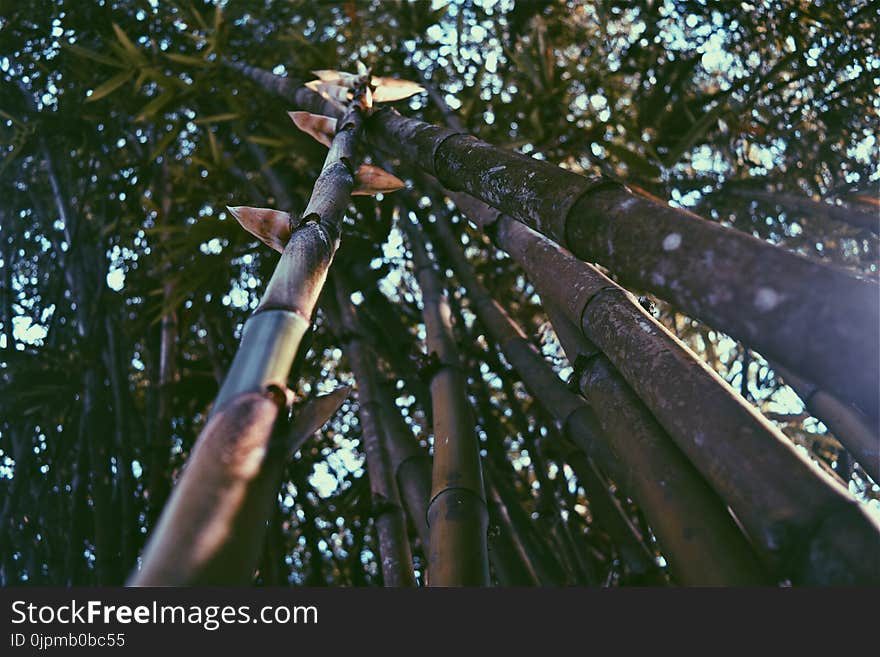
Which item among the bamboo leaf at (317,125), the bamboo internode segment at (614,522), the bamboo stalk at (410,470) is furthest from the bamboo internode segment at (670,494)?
the bamboo leaf at (317,125)

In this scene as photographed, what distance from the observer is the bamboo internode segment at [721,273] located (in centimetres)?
57

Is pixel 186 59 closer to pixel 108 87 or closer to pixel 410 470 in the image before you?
pixel 108 87

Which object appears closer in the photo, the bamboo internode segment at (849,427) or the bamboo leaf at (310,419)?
the bamboo leaf at (310,419)

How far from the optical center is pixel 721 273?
660mm

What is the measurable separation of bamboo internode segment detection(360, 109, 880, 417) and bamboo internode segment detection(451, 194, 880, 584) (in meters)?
0.12

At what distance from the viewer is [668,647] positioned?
703 mm

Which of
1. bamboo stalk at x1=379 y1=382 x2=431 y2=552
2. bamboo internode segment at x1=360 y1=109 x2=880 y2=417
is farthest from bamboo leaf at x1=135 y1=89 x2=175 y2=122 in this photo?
bamboo internode segment at x1=360 y1=109 x2=880 y2=417

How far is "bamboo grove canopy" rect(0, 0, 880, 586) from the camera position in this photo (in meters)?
0.67

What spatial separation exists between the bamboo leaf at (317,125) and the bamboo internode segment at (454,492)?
536 millimetres

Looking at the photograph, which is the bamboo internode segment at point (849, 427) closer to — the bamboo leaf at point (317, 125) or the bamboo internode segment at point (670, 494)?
the bamboo internode segment at point (670, 494)

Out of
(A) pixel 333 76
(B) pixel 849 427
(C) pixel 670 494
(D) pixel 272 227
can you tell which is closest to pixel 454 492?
(C) pixel 670 494

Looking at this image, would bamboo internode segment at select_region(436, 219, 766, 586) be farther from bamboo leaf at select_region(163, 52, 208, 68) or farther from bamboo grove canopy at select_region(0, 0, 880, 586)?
bamboo leaf at select_region(163, 52, 208, 68)

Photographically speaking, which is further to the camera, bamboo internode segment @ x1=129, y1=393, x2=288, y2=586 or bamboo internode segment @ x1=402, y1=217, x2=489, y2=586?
bamboo internode segment @ x1=402, y1=217, x2=489, y2=586

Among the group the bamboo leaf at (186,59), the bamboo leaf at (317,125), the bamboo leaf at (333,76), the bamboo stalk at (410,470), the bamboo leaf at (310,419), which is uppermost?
the bamboo leaf at (186,59)
